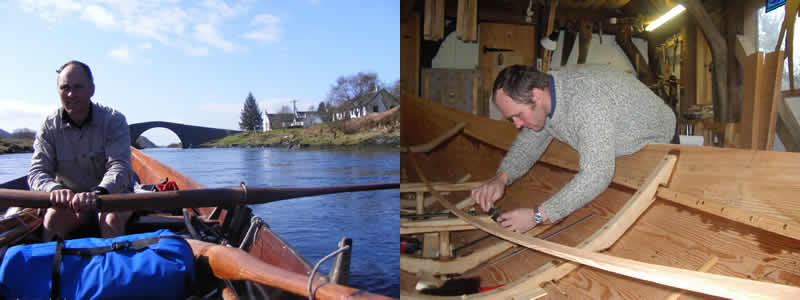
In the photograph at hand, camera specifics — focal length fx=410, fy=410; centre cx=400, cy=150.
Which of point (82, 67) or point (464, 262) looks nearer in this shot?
point (82, 67)

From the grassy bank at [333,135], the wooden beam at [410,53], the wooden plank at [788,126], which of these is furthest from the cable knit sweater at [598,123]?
the grassy bank at [333,135]

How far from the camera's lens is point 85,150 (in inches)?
45.6

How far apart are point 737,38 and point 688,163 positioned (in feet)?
7.87

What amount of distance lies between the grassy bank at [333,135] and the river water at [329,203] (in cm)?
63

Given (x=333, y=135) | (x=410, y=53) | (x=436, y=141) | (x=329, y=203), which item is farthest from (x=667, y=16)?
(x=333, y=135)

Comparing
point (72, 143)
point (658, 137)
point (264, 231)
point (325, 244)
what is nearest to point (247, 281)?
point (264, 231)

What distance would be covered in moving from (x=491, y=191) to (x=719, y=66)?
1.90 m

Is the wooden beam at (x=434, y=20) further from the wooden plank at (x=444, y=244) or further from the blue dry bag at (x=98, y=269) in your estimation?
the blue dry bag at (x=98, y=269)

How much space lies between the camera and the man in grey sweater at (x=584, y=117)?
976 mm

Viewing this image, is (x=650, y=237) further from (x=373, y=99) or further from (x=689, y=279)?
(x=373, y=99)

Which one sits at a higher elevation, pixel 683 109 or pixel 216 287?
pixel 683 109

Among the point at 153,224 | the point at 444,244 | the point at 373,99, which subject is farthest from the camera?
the point at 373,99

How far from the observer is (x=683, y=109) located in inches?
123

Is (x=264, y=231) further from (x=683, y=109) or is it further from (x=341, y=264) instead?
(x=683, y=109)
